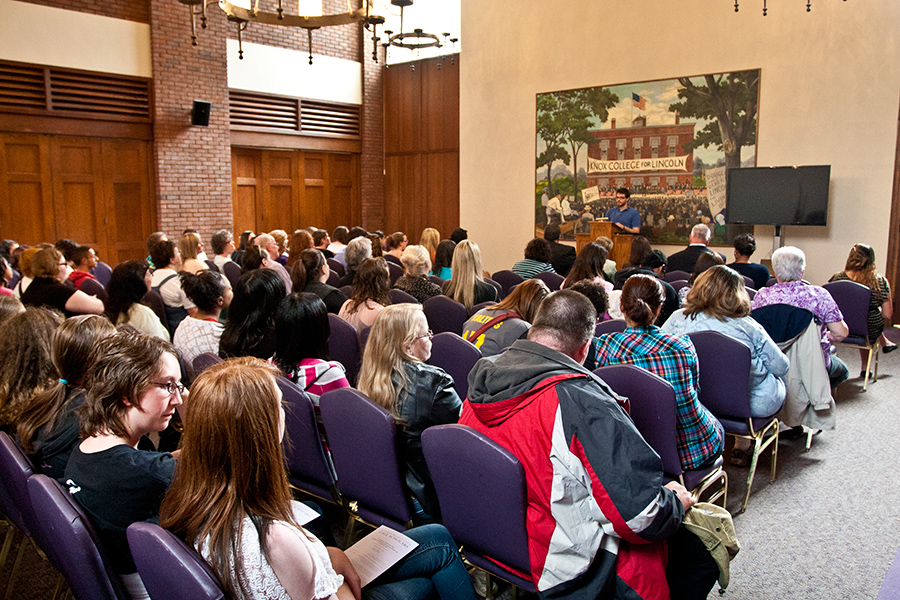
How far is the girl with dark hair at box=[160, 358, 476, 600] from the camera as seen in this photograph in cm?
148

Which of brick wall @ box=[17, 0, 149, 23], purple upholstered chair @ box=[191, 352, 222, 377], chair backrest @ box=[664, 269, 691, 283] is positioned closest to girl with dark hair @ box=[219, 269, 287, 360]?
purple upholstered chair @ box=[191, 352, 222, 377]

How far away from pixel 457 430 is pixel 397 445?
1.31ft

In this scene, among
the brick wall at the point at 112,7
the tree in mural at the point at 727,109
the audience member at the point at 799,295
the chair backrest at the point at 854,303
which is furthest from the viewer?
the brick wall at the point at 112,7

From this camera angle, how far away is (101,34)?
10117 mm

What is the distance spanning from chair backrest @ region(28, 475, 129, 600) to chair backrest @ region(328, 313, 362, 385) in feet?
7.35

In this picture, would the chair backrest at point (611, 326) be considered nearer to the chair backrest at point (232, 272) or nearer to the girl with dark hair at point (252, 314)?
the girl with dark hair at point (252, 314)

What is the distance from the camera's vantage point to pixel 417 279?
218 inches

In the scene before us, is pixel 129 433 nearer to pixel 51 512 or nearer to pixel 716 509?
pixel 51 512

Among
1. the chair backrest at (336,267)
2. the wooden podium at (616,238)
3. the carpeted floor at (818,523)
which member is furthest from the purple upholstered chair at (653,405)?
the wooden podium at (616,238)

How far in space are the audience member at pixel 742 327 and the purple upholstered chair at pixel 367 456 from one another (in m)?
2.03

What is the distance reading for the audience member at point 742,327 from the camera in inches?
140

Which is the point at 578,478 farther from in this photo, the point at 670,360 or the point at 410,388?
the point at 670,360

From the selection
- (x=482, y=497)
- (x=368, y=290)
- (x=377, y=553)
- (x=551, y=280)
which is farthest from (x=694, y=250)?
(x=377, y=553)

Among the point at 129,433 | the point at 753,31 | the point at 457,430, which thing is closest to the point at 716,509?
the point at 457,430
